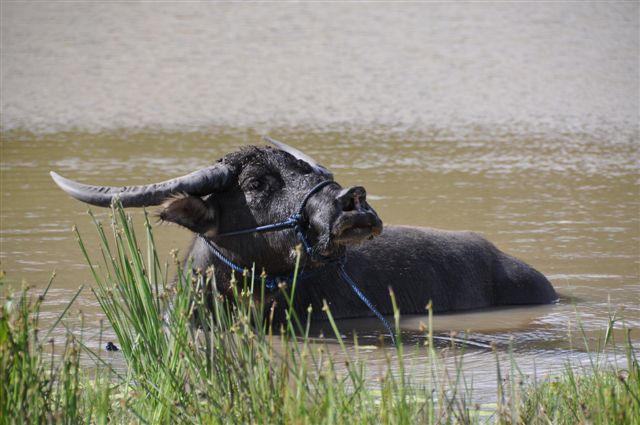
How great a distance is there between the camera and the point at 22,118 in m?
18.9

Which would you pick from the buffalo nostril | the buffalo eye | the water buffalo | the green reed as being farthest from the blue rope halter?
the green reed

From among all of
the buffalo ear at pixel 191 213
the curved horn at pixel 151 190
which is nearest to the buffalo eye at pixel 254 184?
the curved horn at pixel 151 190

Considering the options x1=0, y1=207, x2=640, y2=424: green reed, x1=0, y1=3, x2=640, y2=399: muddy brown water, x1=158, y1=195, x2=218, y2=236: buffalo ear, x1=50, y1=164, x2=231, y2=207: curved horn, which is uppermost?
x1=0, y1=3, x2=640, y2=399: muddy brown water

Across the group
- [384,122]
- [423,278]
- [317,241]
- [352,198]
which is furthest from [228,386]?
[384,122]

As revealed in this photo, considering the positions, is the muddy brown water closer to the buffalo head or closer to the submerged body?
the submerged body

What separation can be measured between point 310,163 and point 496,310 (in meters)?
Answer: 1.83

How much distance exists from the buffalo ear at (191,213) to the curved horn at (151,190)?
0.08m

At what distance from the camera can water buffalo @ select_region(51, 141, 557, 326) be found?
6.84m

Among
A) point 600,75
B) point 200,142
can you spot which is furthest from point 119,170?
point 600,75

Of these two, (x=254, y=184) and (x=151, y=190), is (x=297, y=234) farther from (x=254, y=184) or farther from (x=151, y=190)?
(x=151, y=190)

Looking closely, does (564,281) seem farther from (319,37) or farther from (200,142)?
(319,37)

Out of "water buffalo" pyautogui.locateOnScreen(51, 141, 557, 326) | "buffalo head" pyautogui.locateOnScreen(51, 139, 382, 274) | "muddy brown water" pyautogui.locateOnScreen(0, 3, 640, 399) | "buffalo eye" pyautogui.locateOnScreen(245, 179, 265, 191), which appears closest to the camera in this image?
"water buffalo" pyautogui.locateOnScreen(51, 141, 557, 326)

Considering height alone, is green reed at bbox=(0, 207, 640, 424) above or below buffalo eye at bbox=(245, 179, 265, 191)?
below

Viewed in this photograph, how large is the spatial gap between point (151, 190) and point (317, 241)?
1.01 meters
